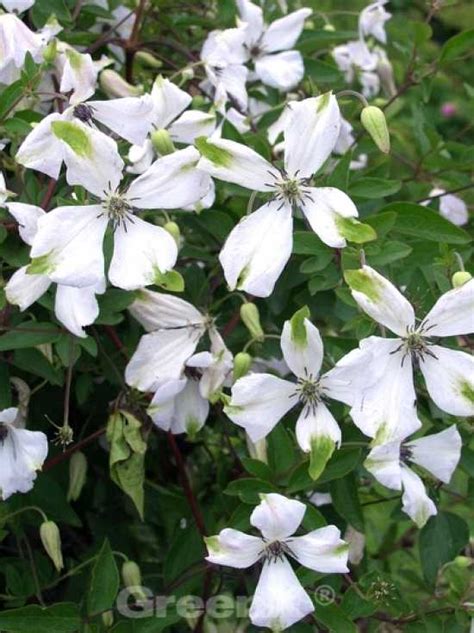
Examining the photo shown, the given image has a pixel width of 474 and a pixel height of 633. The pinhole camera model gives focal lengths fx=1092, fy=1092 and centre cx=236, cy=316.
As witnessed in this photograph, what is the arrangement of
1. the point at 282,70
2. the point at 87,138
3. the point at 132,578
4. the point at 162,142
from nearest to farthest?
1. the point at 87,138
2. the point at 162,142
3. the point at 132,578
4. the point at 282,70

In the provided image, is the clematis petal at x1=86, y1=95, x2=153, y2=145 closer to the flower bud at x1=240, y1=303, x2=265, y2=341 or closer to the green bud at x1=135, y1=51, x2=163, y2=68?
the flower bud at x1=240, y1=303, x2=265, y2=341

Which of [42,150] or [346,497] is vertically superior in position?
[42,150]

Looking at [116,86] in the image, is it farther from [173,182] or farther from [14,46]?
[173,182]

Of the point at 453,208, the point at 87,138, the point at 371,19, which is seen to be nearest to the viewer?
the point at 87,138

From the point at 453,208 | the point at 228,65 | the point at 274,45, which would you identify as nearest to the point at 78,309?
the point at 228,65

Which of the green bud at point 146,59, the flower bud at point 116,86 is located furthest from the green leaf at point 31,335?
the green bud at point 146,59

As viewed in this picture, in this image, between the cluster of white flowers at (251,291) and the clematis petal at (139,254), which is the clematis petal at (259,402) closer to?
the cluster of white flowers at (251,291)

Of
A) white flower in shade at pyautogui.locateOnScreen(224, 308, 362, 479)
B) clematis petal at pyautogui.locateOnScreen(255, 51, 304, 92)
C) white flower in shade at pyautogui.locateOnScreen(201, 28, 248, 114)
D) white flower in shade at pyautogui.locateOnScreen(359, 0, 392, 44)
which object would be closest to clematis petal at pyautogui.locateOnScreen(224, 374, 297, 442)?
white flower in shade at pyautogui.locateOnScreen(224, 308, 362, 479)
